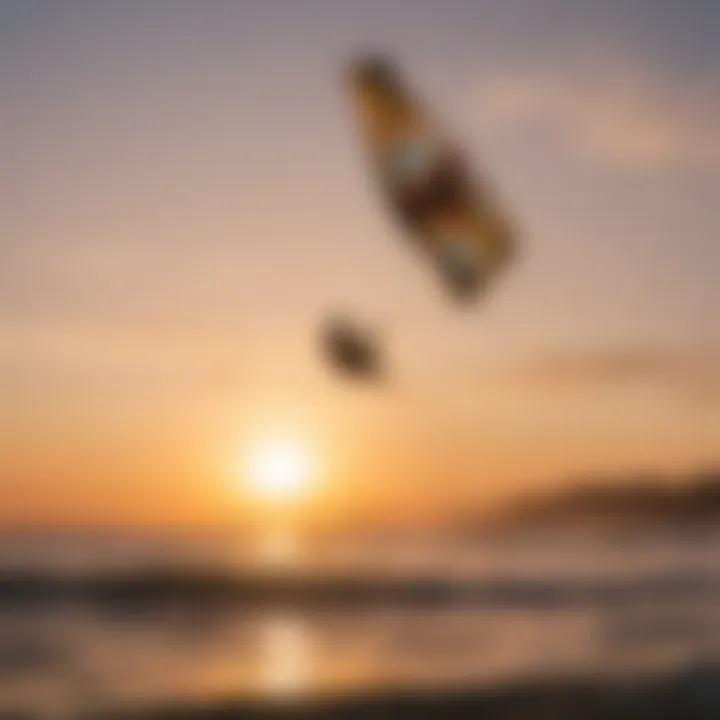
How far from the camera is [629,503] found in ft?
6.25

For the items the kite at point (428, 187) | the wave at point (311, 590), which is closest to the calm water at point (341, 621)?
the wave at point (311, 590)

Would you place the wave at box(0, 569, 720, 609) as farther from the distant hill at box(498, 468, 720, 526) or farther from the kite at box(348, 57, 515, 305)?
the kite at box(348, 57, 515, 305)

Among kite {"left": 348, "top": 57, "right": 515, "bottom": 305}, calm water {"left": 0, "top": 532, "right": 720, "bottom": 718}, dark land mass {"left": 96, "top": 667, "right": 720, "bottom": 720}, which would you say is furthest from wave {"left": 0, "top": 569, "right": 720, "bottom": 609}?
kite {"left": 348, "top": 57, "right": 515, "bottom": 305}

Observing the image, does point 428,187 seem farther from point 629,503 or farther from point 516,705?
point 516,705

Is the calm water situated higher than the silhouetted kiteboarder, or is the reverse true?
the silhouetted kiteboarder

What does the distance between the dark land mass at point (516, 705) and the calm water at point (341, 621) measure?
2cm

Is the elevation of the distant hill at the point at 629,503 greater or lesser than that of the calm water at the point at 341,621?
greater

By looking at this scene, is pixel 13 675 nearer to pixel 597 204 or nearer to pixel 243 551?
pixel 243 551

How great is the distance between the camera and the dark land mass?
5.57ft

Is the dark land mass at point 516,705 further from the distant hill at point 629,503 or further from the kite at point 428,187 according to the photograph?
the kite at point 428,187

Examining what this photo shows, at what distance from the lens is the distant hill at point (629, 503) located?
1871 mm

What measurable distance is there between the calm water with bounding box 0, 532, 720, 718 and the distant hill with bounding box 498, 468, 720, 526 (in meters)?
0.04

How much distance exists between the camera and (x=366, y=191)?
5.96 feet

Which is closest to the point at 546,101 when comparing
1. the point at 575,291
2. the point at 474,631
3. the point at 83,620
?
the point at 575,291
